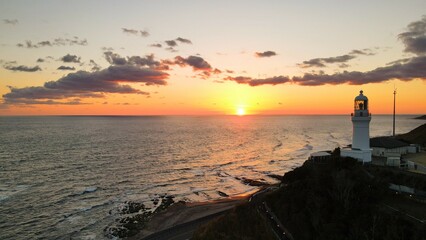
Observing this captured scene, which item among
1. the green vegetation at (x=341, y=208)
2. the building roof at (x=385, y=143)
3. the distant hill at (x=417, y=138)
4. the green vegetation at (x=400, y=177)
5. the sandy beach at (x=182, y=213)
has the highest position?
the building roof at (x=385, y=143)

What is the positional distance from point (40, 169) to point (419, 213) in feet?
219

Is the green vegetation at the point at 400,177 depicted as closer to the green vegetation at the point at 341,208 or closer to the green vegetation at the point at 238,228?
the green vegetation at the point at 341,208

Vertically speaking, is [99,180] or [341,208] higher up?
[341,208]

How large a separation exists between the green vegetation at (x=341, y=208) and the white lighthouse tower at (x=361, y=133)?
2379mm

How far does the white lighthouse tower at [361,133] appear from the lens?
34.0 m

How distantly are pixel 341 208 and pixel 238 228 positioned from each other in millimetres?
9754

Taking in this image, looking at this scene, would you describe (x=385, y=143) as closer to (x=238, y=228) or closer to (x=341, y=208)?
(x=341, y=208)

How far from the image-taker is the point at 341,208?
24656mm

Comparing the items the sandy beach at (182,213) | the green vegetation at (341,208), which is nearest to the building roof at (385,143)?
the green vegetation at (341,208)

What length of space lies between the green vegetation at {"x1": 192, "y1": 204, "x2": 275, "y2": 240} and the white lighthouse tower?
13.2 metres

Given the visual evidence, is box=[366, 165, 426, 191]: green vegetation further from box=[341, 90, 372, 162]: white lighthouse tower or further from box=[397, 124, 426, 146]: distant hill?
box=[397, 124, 426, 146]: distant hill

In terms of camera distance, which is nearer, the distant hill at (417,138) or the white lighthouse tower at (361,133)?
the white lighthouse tower at (361,133)

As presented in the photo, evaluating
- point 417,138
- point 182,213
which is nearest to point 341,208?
point 182,213

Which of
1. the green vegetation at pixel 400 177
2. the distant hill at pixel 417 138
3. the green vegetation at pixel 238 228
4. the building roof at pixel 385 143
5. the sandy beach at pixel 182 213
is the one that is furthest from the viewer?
the distant hill at pixel 417 138
